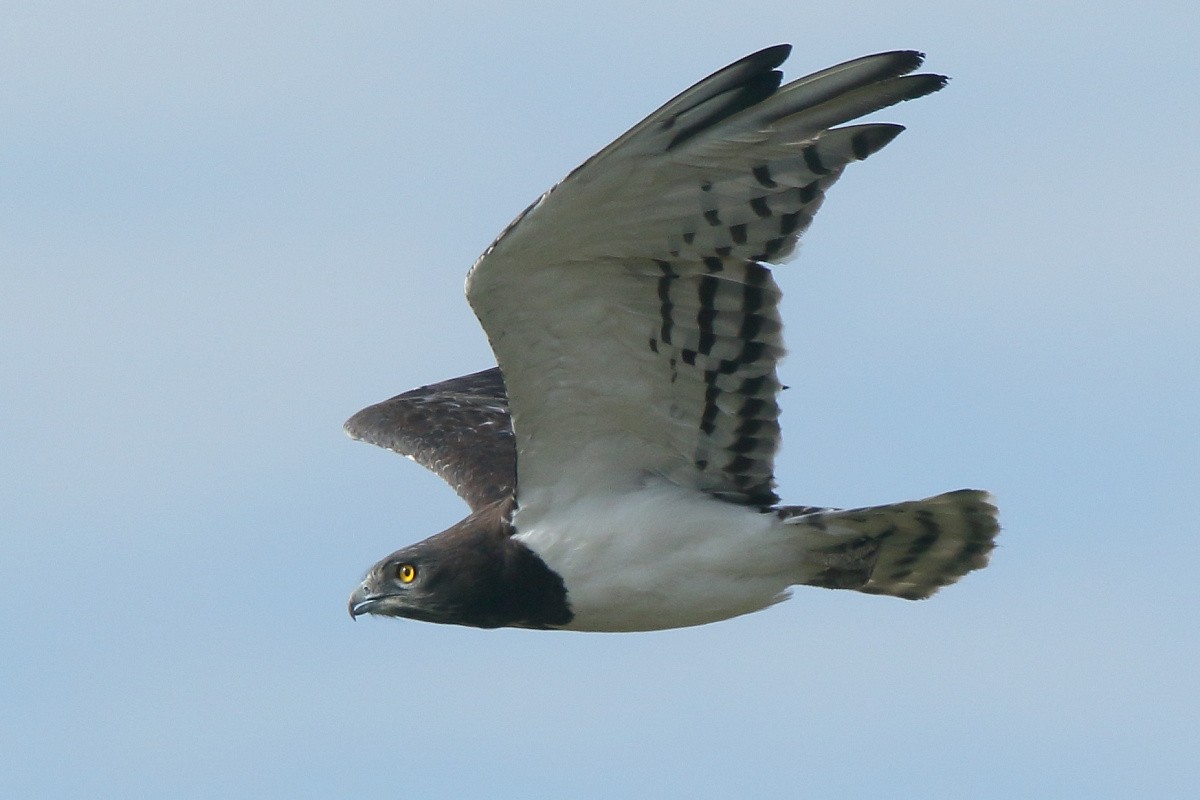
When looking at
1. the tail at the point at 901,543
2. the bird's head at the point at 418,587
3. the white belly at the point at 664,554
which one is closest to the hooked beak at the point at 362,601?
the bird's head at the point at 418,587

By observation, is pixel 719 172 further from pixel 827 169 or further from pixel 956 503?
pixel 956 503

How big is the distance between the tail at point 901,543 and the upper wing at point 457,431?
1.85 m

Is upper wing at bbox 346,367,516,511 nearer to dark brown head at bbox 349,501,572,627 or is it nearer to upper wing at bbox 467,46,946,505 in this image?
dark brown head at bbox 349,501,572,627

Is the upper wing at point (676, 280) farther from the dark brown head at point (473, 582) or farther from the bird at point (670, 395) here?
the dark brown head at point (473, 582)

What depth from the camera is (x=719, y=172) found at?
8500 mm

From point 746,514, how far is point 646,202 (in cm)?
185

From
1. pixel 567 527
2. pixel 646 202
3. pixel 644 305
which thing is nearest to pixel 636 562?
pixel 567 527

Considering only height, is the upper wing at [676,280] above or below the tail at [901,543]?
above

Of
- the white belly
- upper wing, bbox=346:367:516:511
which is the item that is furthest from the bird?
upper wing, bbox=346:367:516:511

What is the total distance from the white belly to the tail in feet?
0.49

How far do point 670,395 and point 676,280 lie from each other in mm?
758

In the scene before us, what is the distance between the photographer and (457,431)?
39.9ft

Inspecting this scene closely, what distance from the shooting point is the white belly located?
31.9 ft

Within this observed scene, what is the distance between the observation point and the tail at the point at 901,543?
383 inches
